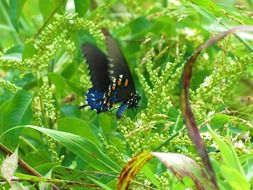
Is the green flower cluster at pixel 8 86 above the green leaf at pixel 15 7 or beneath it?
beneath

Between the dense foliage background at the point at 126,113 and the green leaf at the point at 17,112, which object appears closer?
the dense foliage background at the point at 126,113

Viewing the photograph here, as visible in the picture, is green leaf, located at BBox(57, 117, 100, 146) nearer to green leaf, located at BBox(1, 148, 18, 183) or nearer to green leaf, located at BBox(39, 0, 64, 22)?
green leaf, located at BBox(1, 148, 18, 183)

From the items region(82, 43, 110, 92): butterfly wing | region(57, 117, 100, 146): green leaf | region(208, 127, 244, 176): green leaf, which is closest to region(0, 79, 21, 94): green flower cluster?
region(57, 117, 100, 146): green leaf

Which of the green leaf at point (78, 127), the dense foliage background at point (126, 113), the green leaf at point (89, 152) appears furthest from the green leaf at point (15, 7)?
the green leaf at point (89, 152)

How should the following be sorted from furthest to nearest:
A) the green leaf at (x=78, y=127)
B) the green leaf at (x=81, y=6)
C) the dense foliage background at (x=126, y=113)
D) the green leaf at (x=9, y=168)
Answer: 1. the green leaf at (x=81, y=6)
2. the green leaf at (x=78, y=127)
3. the dense foliage background at (x=126, y=113)
4. the green leaf at (x=9, y=168)

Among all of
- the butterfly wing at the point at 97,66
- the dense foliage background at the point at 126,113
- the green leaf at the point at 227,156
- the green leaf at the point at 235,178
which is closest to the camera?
the green leaf at the point at 235,178

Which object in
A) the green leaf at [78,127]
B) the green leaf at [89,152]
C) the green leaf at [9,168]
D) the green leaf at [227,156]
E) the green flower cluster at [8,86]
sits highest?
the green leaf at [227,156]

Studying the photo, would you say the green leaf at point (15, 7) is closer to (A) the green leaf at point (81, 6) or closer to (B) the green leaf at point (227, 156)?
(A) the green leaf at point (81, 6)
